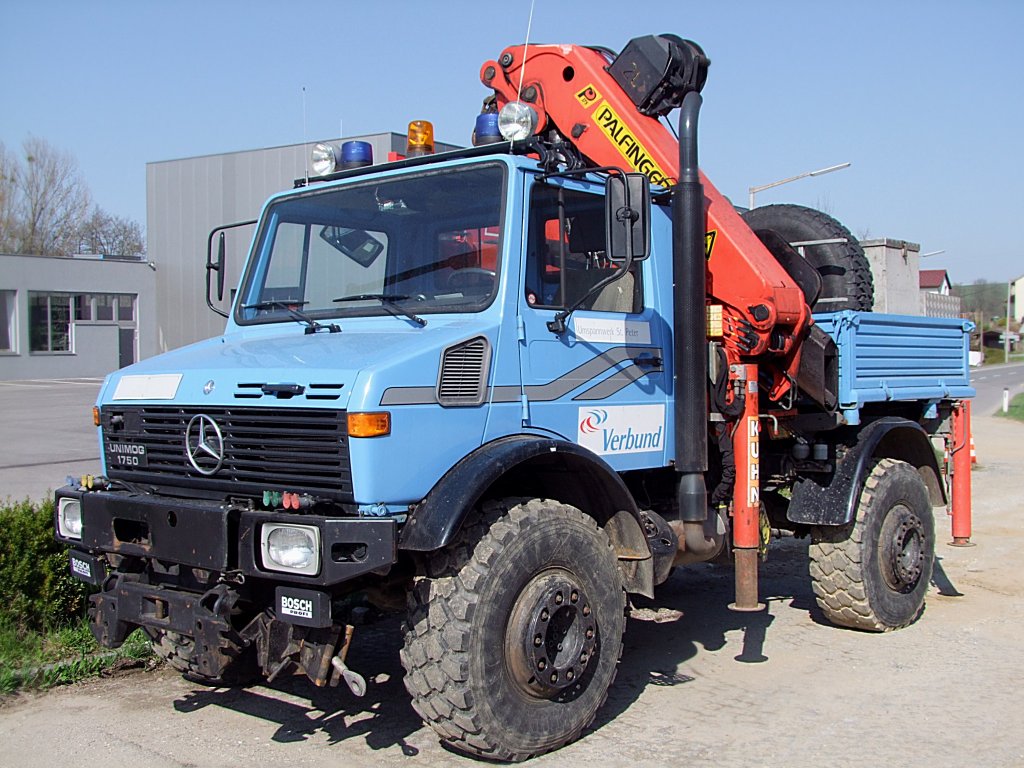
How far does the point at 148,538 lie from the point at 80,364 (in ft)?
120

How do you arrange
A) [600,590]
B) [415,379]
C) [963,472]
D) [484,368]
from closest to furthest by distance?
[415,379], [484,368], [600,590], [963,472]

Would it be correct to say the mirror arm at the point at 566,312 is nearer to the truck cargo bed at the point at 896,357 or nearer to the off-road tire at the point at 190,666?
the truck cargo bed at the point at 896,357

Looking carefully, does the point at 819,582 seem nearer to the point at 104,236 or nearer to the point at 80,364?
the point at 80,364

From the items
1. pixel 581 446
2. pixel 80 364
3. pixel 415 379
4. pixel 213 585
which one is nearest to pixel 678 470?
pixel 581 446

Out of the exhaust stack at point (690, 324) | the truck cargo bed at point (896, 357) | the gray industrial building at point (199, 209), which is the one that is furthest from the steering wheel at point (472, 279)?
the gray industrial building at point (199, 209)

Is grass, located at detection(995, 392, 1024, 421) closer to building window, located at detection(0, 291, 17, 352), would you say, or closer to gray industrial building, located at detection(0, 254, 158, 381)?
gray industrial building, located at detection(0, 254, 158, 381)

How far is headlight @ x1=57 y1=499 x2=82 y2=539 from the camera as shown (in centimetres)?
502

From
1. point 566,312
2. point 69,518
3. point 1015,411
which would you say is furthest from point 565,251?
point 1015,411

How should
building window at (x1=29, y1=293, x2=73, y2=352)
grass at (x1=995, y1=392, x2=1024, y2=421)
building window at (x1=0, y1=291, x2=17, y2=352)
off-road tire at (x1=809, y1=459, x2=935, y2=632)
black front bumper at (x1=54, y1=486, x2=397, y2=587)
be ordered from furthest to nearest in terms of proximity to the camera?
1. building window at (x1=29, y1=293, x2=73, y2=352)
2. building window at (x1=0, y1=291, x2=17, y2=352)
3. grass at (x1=995, y1=392, x2=1024, y2=421)
4. off-road tire at (x1=809, y1=459, x2=935, y2=632)
5. black front bumper at (x1=54, y1=486, x2=397, y2=587)

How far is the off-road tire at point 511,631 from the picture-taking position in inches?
173

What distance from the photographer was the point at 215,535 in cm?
431

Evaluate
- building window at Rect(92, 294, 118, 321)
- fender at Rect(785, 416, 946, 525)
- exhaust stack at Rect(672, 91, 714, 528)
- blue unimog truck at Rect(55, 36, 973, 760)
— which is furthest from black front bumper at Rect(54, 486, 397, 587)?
building window at Rect(92, 294, 118, 321)

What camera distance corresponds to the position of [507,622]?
456cm

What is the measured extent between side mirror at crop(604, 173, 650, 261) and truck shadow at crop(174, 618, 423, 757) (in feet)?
8.00
